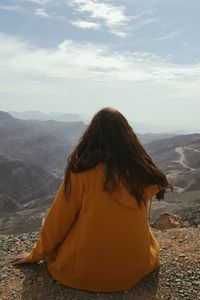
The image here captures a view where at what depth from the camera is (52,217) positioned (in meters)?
6.25

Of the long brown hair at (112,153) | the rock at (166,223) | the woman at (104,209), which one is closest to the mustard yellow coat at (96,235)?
the woman at (104,209)

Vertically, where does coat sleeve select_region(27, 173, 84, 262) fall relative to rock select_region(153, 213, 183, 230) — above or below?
above

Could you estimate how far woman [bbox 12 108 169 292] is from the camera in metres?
5.91

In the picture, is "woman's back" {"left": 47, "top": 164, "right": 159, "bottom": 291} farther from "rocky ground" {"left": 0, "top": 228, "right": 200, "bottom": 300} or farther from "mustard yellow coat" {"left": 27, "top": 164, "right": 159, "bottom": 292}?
"rocky ground" {"left": 0, "top": 228, "right": 200, "bottom": 300}

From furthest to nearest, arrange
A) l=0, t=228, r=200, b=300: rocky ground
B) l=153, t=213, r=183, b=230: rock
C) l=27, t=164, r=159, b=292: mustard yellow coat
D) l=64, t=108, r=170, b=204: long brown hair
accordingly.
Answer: l=153, t=213, r=183, b=230: rock → l=0, t=228, r=200, b=300: rocky ground → l=27, t=164, r=159, b=292: mustard yellow coat → l=64, t=108, r=170, b=204: long brown hair

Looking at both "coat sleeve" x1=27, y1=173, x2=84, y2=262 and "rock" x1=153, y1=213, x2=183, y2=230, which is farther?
"rock" x1=153, y1=213, x2=183, y2=230

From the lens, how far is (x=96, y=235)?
606 cm

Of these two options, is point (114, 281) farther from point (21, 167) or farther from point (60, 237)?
point (21, 167)

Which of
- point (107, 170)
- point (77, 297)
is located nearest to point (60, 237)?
point (77, 297)

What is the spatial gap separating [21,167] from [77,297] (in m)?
147

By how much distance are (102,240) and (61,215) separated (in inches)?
26.3

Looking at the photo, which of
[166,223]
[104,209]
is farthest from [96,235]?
[166,223]

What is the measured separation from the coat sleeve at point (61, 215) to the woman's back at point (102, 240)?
2 centimetres

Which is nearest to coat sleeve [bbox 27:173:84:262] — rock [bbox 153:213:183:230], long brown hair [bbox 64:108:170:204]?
long brown hair [bbox 64:108:170:204]
